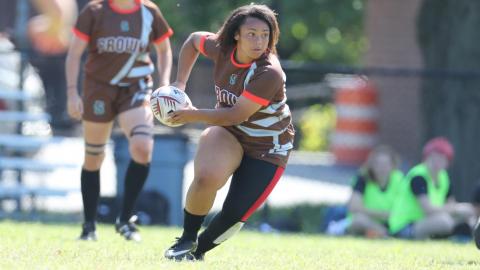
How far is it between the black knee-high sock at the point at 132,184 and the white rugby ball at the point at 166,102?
2.37 metres

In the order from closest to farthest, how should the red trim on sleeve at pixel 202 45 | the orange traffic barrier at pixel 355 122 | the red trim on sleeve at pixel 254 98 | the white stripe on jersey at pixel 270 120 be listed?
the red trim on sleeve at pixel 254 98 < the white stripe on jersey at pixel 270 120 < the red trim on sleeve at pixel 202 45 < the orange traffic barrier at pixel 355 122

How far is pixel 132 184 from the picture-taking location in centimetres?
880

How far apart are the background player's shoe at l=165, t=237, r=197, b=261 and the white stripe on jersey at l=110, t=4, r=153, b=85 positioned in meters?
2.17

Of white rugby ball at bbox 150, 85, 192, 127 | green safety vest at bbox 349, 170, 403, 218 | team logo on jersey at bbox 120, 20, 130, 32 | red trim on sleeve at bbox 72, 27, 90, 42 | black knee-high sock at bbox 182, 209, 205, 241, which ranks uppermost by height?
white rugby ball at bbox 150, 85, 192, 127

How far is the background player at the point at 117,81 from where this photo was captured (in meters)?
8.65

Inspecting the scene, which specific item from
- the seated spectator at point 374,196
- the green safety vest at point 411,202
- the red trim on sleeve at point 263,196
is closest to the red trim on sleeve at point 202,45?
the red trim on sleeve at point 263,196

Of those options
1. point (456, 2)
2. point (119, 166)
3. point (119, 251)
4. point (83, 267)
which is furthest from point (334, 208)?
point (83, 267)

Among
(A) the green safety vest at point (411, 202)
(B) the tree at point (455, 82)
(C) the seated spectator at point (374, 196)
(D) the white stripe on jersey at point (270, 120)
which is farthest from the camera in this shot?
(B) the tree at point (455, 82)

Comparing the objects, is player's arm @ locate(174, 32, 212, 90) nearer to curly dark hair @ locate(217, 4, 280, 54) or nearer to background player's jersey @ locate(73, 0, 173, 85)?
curly dark hair @ locate(217, 4, 280, 54)

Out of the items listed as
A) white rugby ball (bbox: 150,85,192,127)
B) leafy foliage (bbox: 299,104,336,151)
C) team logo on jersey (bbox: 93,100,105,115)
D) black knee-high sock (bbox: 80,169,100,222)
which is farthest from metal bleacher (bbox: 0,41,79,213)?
leafy foliage (bbox: 299,104,336,151)

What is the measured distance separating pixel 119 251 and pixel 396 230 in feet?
16.9

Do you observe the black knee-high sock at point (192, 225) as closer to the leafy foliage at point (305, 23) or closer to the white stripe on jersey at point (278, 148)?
the white stripe on jersey at point (278, 148)

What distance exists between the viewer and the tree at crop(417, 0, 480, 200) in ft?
46.3

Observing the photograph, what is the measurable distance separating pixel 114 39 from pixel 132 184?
3.74 feet
